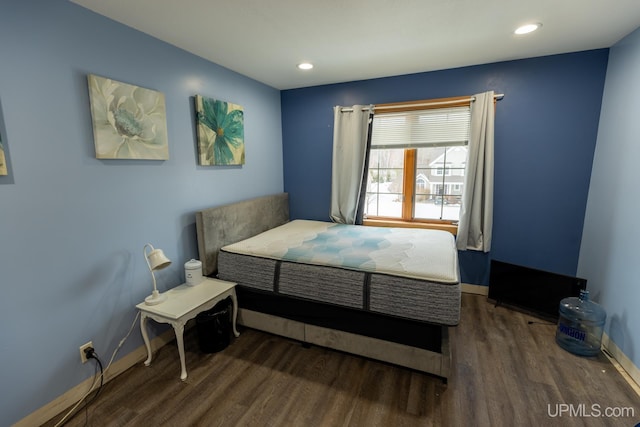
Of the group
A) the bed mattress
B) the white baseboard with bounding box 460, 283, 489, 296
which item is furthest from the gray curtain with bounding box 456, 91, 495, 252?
the white baseboard with bounding box 460, 283, 489, 296

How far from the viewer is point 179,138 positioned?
93.4 inches

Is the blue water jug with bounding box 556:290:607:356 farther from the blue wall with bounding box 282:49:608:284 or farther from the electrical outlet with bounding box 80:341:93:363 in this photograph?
the electrical outlet with bounding box 80:341:93:363

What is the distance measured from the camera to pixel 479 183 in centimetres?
291

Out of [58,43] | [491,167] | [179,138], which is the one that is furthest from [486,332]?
[58,43]

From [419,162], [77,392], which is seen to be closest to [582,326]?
[419,162]

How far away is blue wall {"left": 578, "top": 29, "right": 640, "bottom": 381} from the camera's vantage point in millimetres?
1980

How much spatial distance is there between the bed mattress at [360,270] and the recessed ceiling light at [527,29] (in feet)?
5.68

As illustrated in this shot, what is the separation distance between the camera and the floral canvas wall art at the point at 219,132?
252cm

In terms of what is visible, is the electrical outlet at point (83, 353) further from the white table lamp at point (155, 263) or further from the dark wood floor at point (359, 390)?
the white table lamp at point (155, 263)

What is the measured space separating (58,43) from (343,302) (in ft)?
7.69

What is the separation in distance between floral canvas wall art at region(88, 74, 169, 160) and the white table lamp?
0.68 m

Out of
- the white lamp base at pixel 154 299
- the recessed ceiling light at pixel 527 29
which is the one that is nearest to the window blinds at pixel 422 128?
the recessed ceiling light at pixel 527 29

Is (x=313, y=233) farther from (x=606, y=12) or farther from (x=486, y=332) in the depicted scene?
(x=606, y=12)

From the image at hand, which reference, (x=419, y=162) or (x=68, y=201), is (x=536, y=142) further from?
(x=68, y=201)
